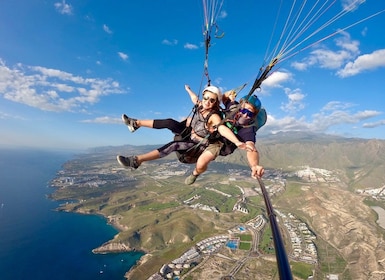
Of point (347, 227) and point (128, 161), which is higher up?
point (128, 161)

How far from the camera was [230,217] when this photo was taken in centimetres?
7356

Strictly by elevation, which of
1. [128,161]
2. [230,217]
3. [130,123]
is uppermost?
[130,123]

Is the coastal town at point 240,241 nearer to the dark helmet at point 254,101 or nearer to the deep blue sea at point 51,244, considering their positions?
the deep blue sea at point 51,244

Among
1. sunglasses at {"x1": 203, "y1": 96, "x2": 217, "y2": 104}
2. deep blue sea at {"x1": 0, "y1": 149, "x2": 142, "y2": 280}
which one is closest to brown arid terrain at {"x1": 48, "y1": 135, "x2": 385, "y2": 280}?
deep blue sea at {"x1": 0, "y1": 149, "x2": 142, "y2": 280}

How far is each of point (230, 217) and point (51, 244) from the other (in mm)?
44929

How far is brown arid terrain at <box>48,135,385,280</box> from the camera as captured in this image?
4881cm

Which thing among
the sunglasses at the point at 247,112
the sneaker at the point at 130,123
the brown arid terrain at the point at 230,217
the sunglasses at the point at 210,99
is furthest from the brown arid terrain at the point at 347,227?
the sneaker at the point at 130,123

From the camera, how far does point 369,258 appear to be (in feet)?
180

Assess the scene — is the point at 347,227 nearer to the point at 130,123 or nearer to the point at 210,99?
the point at 210,99

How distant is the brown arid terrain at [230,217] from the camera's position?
48.8 meters

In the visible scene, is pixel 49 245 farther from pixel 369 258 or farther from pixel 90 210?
pixel 369 258

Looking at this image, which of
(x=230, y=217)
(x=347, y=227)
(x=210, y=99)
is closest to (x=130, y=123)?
(x=210, y=99)

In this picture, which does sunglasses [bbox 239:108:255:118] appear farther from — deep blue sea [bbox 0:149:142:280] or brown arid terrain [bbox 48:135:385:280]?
deep blue sea [bbox 0:149:142:280]

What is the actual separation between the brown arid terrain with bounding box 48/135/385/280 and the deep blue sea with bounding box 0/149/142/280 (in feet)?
12.0
